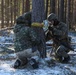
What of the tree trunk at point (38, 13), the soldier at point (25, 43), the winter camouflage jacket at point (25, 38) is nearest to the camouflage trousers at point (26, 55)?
the soldier at point (25, 43)

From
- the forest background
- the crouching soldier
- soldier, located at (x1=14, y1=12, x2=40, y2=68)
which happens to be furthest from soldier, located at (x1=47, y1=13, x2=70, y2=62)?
the forest background

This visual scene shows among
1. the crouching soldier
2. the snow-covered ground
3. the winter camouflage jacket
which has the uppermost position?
the winter camouflage jacket

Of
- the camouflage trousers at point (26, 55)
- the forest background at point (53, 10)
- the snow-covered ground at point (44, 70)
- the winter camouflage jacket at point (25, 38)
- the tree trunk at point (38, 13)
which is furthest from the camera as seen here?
the forest background at point (53, 10)

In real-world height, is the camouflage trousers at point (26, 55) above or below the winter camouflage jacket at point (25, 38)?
below

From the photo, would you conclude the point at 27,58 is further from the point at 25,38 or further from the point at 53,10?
the point at 53,10

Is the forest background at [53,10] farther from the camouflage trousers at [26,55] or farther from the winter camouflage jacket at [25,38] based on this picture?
the camouflage trousers at [26,55]

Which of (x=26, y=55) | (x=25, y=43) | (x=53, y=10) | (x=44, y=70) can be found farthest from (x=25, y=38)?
(x=53, y=10)

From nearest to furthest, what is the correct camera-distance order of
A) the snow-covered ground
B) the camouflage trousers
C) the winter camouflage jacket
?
the snow-covered ground < the camouflage trousers < the winter camouflage jacket

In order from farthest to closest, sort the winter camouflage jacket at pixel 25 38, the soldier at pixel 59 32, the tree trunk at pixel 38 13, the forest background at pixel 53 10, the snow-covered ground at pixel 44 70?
1. the forest background at pixel 53 10
2. the soldier at pixel 59 32
3. the tree trunk at pixel 38 13
4. the winter camouflage jacket at pixel 25 38
5. the snow-covered ground at pixel 44 70

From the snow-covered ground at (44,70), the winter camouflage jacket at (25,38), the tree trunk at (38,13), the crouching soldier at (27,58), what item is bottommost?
the snow-covered ground at (44,70)

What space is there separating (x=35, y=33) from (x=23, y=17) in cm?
75

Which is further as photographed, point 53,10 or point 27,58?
point 53,10

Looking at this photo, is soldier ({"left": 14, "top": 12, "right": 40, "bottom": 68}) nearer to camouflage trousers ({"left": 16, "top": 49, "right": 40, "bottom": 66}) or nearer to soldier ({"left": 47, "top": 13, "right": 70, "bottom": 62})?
camouflage trousers ({"left": 16, "top": 49, "right": 40, "bottom": 66})

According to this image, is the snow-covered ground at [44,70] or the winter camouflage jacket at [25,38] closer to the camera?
the snow-covered ground at [44,70]
